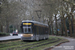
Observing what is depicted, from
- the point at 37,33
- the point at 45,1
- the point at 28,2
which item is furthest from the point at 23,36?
the point at 28,2

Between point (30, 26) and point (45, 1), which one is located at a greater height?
point (45, 1)

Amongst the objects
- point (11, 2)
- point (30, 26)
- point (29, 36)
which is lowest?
point (29, 36)

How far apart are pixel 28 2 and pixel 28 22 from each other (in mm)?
21196

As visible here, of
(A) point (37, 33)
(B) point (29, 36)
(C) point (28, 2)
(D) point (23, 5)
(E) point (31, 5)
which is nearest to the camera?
(B) point (29, 36)

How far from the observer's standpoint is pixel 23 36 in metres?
23.7

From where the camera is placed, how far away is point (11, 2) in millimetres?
33031

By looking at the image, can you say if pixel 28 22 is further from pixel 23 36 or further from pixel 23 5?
pixel 23 5

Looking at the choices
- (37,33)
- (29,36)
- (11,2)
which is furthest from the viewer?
(11,2)

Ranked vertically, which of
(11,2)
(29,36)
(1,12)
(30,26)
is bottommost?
(29,36)

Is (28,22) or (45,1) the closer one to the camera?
(28,22)

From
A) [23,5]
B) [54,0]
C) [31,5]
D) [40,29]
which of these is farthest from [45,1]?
[31,5]

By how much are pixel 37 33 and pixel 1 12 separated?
34.6 feet

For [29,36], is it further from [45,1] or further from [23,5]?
[23,5]

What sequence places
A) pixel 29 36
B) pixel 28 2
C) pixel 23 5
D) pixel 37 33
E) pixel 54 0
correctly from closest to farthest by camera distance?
pixel 29 36, pixel 37 33, pixel 54 0, pixel 23 5, pixel 28 2
